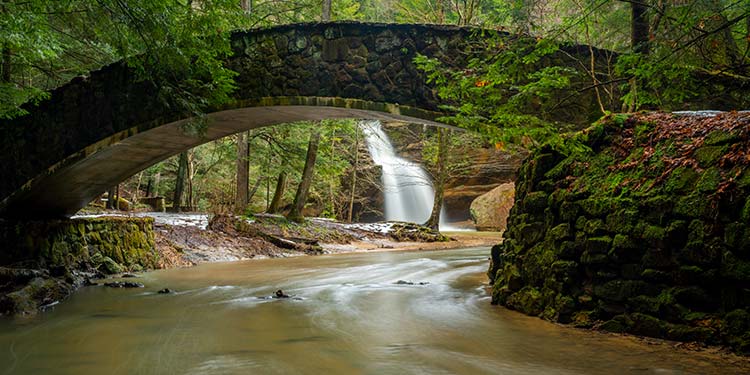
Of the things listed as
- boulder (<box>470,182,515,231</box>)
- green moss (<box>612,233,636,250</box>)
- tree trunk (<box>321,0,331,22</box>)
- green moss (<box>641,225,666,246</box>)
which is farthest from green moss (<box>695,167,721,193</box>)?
boulder (<box>470,182,515,231</box>)

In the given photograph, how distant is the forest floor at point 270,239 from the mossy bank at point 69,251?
689 millimetres

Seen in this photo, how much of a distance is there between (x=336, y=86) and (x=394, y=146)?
21324 millimetres

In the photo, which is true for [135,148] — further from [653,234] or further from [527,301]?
[653,234]

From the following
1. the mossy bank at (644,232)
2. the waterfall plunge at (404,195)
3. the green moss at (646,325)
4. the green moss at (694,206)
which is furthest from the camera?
the waterfall plunge at (404,195)

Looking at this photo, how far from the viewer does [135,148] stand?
770 cm

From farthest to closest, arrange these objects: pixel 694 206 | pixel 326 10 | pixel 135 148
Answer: pixel 326 10, pixel 135 148, pixel 694 206

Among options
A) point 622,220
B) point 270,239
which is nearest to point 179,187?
point 270,239

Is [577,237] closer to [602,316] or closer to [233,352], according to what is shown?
[602,316]

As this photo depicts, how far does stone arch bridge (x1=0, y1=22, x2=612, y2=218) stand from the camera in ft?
21.9

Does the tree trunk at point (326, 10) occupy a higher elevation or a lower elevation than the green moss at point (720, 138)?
higher

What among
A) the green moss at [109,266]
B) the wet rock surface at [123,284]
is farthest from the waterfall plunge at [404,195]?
the wet rock surface at [123,284]

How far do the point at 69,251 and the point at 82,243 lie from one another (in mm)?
246

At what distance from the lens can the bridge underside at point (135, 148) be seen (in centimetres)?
690

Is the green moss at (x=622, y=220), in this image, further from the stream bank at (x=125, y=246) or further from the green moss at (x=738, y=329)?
the stream bank at (x=125, y=246)
